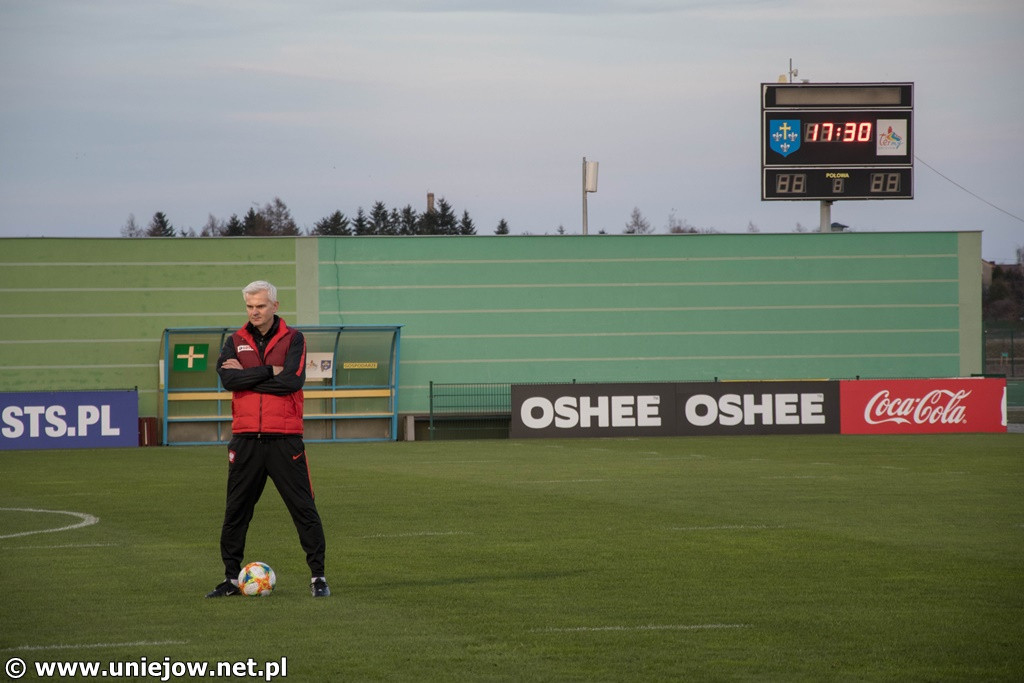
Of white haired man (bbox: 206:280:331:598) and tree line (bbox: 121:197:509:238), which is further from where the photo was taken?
tree line (bbox: 121:197:509:238)

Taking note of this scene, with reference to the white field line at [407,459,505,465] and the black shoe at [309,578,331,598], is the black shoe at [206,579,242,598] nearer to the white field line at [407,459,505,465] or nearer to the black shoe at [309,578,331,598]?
the black shoe at [309,578,331,598]

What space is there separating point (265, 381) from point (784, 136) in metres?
30.6

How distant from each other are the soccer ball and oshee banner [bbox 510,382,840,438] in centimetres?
2505

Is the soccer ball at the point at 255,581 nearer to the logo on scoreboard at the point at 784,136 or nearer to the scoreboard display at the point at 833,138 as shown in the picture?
the scoreboard display at the point at 833,138

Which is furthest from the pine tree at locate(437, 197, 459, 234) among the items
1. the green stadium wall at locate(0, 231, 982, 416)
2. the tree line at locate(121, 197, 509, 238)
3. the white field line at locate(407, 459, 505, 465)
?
the white field line at locate(407, 459, 505, 465)

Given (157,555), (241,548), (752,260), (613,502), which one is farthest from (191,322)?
(241,548)

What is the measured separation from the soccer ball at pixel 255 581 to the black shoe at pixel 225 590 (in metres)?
0.06

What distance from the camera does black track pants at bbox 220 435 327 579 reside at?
977 centimetres

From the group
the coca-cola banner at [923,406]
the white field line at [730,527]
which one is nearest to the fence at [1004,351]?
the coca-cola banner at [923,406]

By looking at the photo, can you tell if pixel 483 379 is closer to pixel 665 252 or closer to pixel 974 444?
pixel 665 252

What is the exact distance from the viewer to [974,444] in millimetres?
30141

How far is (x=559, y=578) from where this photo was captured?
10.5 metres

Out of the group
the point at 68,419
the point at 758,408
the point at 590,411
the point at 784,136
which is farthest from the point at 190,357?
the point at 784,136

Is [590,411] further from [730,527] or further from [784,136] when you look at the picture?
[730,527]
